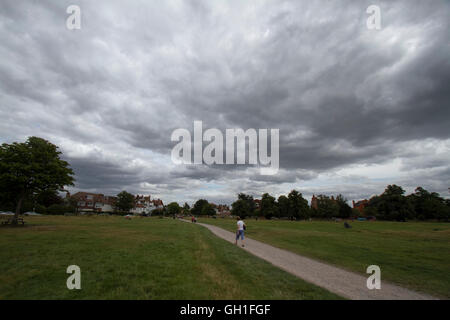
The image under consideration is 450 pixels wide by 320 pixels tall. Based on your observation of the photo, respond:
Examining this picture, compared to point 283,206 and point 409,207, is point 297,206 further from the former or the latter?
point 409,207

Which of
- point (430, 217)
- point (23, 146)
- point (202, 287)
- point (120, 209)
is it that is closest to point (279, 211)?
point (430, 217)

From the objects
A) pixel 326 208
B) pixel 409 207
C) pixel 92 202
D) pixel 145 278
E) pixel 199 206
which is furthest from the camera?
pixel 199 206

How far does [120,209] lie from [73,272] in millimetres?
115697

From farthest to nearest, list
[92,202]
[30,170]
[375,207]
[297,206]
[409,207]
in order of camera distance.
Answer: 1. [92,202]
2. [375,207]
3. [297,206]
4. [409,207]
5. [30,170]

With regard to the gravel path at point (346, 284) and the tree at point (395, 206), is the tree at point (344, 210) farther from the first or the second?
the gravel path at point (346, 284)

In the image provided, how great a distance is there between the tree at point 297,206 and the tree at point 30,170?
81812 mm

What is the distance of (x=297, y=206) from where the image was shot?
8956cm

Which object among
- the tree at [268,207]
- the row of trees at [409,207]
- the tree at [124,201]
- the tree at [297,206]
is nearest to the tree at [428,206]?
the row of trees at [409,207]

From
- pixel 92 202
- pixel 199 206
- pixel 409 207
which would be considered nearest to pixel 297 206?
pixel 409 207

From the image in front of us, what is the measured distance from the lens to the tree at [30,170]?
23547 mm

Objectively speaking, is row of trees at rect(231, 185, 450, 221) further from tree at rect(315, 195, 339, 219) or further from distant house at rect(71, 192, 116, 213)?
distant house at rect(71, 192, 116, 213)

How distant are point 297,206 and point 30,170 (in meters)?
86.6

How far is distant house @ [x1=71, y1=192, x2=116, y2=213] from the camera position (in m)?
108
